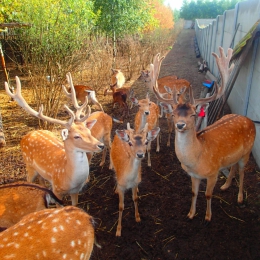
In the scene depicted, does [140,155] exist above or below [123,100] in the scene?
above

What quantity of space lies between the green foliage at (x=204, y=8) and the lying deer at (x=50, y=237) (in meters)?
58.0

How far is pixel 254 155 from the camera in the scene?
4.63 meters

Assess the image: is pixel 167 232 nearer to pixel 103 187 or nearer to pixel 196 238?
pixel 196 238

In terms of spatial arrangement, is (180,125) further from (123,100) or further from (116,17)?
(116,17)

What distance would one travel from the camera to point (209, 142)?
3.41 m

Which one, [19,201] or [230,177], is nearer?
[19,201]

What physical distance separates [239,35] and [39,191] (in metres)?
5.83

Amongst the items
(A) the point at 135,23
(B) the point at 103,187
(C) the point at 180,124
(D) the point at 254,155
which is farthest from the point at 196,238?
(A) the point at 135,23

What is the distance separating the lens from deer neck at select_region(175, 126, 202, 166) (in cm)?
310

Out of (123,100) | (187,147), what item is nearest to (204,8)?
(123,100)

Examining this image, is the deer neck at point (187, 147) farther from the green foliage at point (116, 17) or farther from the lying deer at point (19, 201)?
the green foliage at point (116, 17)

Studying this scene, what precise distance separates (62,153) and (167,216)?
1.66 metres

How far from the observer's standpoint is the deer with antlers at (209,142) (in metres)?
3.11

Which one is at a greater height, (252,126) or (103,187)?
(252,126)
